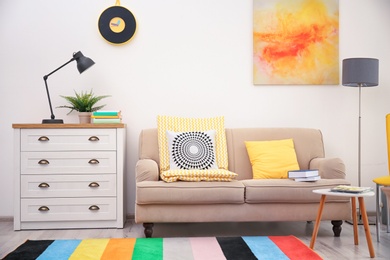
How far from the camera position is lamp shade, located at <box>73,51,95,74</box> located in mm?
4145

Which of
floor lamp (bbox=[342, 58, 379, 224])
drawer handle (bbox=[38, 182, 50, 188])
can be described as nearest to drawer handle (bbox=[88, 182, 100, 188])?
drawer handle (bbox=[38, 182, 50, 188])

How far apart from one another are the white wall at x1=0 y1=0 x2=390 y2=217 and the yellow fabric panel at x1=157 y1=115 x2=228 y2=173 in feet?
1.04

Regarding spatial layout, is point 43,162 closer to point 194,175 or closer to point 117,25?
point 194,175

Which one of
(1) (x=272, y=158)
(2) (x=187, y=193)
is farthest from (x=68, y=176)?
(1) (x=272, y=158)

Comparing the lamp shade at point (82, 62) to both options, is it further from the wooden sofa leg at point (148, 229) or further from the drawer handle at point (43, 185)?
the wooden sofa leg at point (148, 229)

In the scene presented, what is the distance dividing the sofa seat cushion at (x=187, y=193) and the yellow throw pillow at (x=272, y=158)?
515 mm

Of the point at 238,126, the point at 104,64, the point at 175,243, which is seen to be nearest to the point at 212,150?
the point at 238,126

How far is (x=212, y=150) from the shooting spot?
405cm

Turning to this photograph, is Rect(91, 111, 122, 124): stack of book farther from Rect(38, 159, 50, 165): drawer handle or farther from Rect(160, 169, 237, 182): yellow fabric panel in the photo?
Rect(160, 169, 237, 182): yellow fabric panel

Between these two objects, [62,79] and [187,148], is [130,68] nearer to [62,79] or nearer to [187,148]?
[62,79]

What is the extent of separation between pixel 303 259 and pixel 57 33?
9.58 feet

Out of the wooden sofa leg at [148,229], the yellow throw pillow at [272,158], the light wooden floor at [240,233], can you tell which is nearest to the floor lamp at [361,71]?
the yellow throw pillow at [272,158]

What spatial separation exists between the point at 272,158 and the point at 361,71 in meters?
1.04

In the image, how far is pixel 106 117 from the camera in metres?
4.09
